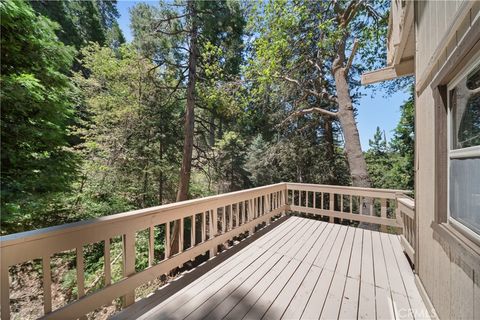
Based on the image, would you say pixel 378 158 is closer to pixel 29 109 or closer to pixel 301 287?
pixel 301 287

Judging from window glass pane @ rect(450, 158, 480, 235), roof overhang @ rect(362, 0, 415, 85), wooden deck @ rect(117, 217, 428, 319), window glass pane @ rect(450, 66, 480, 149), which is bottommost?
wooden deck @ rect(117, 217, 428, 319)

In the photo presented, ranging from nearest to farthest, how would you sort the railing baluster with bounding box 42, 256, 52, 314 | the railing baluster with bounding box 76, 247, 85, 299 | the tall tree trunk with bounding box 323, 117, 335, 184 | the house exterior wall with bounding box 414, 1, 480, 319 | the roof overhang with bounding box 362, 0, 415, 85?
the house exterior wall with bounding box 414, 1, 480, 319, the railing baluster with bounding box 42, 256, 52, 314, the railing baluster with bounding box 76, 247, 85, 299, the roof overhang with bounding box 362, 0, 415, 85, the tall tree trunk with bounding box 323, 117, 335, 184

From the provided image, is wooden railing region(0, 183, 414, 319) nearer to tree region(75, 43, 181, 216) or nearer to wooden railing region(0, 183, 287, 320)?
wooden railing region(0, 183, 287, 320)

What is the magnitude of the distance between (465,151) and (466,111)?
0.25 meters

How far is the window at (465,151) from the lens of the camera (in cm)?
121

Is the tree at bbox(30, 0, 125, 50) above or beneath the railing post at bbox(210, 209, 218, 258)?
above

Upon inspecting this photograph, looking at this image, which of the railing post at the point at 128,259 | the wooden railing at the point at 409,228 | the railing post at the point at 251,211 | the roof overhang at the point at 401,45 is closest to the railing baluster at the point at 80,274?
the railing post at the point at 128,259

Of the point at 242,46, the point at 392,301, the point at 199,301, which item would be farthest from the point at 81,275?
the point at 242,46

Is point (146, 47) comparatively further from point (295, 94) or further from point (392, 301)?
point (392, 301)

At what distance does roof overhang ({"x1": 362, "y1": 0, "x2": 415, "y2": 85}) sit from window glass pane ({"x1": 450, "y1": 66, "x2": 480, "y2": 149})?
140cm

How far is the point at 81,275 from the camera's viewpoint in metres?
1.62

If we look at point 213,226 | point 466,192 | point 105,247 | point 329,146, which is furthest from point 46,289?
point 329,146

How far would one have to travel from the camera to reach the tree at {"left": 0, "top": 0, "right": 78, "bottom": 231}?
4.20m

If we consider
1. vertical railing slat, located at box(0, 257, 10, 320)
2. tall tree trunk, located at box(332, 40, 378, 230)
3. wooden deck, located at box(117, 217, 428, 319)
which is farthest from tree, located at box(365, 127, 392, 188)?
vertical railing slat, located at box(0, 257, 10, 320)
